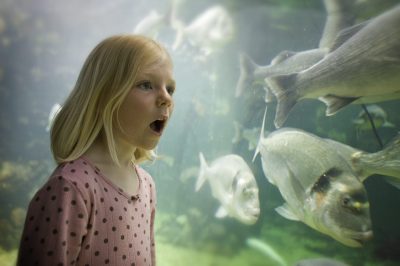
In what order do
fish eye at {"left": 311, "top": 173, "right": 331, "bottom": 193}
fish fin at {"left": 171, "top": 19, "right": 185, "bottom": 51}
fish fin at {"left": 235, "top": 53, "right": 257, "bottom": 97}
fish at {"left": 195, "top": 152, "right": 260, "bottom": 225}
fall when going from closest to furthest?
fish eye at {"left": 311, "top": 173, "right": 331, "bottom": 193}, fish at {"left": 195, "top": 152, "right": 260, "bottom": 225}, fish fin at {"left": 235, "top": 53, "right": 257, "bottom": 97}, fish fin at {"left": 171, "top": 19, "right": 185, "bottom": 51}

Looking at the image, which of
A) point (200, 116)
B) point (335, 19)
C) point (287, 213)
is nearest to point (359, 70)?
point (335, 19)

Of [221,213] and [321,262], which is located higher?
[221,213]

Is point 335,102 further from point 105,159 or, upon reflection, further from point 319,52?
point 105,159

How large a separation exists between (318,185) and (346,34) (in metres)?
0.94

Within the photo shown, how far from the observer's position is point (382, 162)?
6.43 ft

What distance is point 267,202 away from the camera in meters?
2.86

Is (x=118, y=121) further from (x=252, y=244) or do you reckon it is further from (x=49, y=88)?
(x=49, y=88)

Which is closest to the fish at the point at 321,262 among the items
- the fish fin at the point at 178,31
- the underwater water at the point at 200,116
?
the underwater water at the point at 200,116

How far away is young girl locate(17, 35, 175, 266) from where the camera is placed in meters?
0.77

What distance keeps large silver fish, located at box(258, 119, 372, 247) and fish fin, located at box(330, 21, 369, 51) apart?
609 millimetres

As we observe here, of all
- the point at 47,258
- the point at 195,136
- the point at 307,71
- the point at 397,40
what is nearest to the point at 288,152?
the point at 307,71

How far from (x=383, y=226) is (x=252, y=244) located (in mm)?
1210

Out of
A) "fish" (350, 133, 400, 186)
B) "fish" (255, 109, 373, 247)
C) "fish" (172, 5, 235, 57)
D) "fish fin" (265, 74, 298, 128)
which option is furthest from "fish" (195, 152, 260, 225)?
"fish" (172, 5, 235, 57)

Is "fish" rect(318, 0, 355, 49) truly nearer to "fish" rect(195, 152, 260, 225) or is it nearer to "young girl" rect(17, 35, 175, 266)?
"fish" rect(195, 152, 260, 225)
